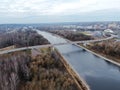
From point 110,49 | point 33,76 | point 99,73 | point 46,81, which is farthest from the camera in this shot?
point 110,49

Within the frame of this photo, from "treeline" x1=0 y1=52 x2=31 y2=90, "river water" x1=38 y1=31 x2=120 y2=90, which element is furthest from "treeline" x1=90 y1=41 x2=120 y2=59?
"treeline" x1=0 y1=52 x2=31 y2=90

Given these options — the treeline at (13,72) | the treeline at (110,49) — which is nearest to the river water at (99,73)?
the treeline at (110,49)

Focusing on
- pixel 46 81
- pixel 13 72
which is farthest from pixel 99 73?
pixel 13 72

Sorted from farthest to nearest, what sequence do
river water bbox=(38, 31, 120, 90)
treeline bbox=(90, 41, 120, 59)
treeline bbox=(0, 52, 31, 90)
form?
treeline bbox=(90, 41, 120, 59) → river water bbox=(38, 31, 120, 90) → treeline bbox=(0, 52, 31, 90)

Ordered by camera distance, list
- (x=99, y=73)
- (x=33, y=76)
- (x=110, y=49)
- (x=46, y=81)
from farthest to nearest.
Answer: (x=110, y=49) < (x=99, y=73) < (x=33, y=76) < (x=46, y=81)

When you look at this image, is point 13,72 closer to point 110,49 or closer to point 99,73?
point 99,73

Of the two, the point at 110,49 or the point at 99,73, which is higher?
the point at 110,49

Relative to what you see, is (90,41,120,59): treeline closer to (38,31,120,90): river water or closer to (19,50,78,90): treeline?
(38,31,120,90): river water

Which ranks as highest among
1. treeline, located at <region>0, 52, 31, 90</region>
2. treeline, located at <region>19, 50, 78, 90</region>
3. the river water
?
treeline, located at <region>0, 52, 31, 90</region>

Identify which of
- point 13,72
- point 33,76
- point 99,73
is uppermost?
point 13,72
